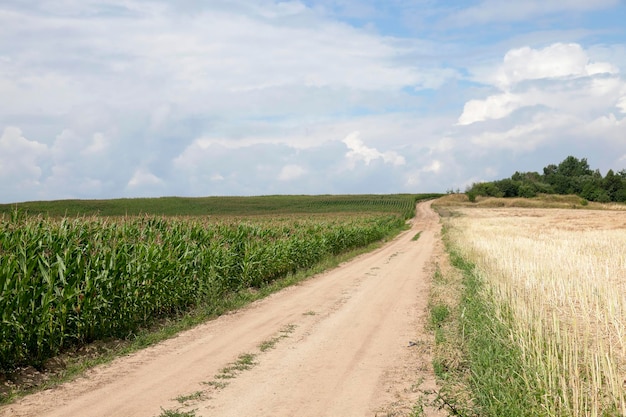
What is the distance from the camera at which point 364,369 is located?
351 inches

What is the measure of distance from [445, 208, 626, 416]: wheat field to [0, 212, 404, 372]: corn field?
760 cm

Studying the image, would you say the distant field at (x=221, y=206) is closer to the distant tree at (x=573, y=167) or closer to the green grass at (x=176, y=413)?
the green grass at (x=176, y=413)

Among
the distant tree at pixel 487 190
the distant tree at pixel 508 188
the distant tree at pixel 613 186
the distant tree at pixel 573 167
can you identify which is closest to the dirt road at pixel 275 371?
the distant tree at pixel 613 186

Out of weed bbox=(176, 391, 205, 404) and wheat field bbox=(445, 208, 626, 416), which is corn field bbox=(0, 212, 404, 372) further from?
wheat field bbox=(445, 208, 626, 416)

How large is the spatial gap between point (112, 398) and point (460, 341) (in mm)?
5852

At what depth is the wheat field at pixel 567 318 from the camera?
19.7 feet

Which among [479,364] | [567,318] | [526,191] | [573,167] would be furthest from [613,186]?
[479,364]

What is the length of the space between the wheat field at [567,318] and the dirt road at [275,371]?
1.61m

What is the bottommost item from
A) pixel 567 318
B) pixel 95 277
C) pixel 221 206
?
pixel 567 318

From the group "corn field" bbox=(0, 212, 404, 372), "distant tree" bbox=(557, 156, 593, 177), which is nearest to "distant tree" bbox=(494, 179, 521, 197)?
"distant tree" bbox=(557, 156, 593, 177)

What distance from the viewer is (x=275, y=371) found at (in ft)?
28.7

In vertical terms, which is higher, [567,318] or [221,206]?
[221,206]

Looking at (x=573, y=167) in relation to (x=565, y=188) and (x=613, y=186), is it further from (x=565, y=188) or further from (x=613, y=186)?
(x=613, y=186)

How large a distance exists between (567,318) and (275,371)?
577 cm
